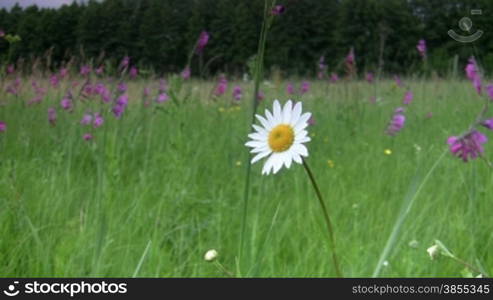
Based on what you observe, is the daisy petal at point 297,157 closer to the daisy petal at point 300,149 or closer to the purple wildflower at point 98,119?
the daisy petal at point 300,149

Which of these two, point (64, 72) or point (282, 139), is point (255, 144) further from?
point (64, 72)

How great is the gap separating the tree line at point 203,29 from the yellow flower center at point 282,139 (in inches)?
54.4

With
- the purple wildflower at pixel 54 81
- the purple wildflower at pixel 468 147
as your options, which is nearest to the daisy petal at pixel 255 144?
the purple wildflower at pixel 468 147

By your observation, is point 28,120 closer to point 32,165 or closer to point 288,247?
point 32,165

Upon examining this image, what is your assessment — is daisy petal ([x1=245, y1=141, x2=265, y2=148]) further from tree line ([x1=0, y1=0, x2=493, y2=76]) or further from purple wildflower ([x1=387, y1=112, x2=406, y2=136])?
purple wildflower ([x1=387, y1=112, x2=406, y2=136])

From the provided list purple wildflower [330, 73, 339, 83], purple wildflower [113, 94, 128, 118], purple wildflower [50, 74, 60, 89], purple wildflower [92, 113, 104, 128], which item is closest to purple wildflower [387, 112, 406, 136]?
purple wildflower [113, 94, 128, 118]

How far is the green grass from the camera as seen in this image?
1119 mm

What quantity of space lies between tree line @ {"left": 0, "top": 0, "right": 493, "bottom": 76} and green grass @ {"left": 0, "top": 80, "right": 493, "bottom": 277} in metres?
0.48

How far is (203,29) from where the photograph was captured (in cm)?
393

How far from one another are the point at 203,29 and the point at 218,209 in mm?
2651

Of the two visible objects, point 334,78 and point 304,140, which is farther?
point 334,78

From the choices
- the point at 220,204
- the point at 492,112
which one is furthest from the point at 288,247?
the point at 492,112

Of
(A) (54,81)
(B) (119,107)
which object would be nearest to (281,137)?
(B) (119,107)
